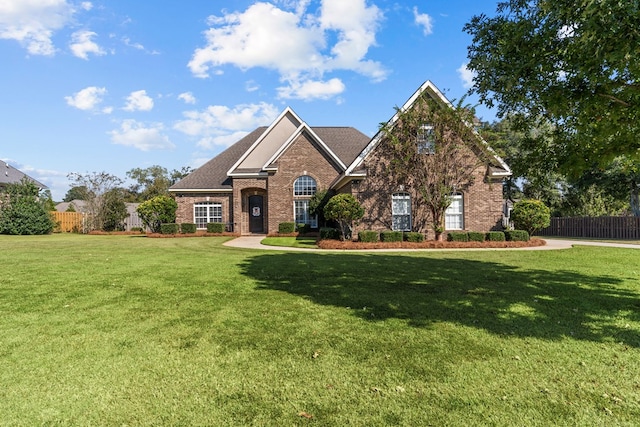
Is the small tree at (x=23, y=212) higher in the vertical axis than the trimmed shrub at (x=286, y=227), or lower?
higher

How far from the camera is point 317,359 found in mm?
4156

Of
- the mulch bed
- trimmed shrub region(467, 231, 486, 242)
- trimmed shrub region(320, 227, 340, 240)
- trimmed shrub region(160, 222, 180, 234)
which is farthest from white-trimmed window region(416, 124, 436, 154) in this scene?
trimmed shrub region(160, 222, 180, 234)

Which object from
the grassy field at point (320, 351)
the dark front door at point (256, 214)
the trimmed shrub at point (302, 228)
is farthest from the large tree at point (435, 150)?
the dark front door at point (256, 214)

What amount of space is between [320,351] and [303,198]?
21660 millimetres

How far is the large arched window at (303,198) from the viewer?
2580 cm

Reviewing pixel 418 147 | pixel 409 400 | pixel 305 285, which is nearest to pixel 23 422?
pixel 409 400

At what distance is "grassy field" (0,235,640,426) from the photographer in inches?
124

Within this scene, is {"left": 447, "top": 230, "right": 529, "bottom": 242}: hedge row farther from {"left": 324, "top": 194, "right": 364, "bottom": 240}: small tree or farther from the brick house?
{"left": 324, "top": 194, "right": 364, "bottom": 240}: small tree

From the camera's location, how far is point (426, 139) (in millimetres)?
18781

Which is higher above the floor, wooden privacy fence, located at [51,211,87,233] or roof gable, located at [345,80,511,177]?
roof gable, located at [345,80,511,177]

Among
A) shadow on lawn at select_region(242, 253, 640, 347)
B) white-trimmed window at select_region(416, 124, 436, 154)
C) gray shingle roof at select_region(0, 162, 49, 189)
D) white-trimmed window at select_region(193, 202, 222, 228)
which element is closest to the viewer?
shadow on lawn at select_region(242, 253, 640, 347)

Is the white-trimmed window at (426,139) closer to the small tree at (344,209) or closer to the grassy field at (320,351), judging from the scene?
the small tree at (344,209)

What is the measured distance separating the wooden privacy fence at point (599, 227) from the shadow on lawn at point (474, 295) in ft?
61.8

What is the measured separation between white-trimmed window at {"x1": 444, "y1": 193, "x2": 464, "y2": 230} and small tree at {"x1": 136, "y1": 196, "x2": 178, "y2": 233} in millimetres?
18512
